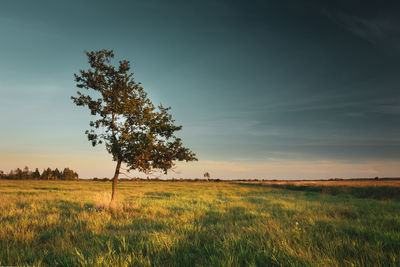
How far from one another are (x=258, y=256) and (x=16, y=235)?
550 centimetres

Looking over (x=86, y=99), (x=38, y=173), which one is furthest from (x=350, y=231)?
(x=38, y=173)

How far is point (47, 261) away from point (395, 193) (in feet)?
124

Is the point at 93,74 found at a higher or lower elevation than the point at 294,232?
higher

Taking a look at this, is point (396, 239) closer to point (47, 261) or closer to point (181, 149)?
point (47, 261)

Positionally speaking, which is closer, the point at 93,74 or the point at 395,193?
the point at 93,74

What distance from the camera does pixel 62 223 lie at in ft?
19.7

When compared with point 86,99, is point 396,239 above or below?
below

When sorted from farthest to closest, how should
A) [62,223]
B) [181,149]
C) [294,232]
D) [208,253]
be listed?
[181,149] → [62,223] → [294,232] → [208,253]

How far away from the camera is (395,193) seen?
26.0 m

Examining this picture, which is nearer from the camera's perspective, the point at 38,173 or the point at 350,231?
the point at 350,231

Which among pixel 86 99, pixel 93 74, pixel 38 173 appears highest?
pixel 93 74

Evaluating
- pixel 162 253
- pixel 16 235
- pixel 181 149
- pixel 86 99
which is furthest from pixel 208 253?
pixel 86 99

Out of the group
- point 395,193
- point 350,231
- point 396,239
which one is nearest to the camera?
point 396,239

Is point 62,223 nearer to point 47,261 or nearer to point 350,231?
point 47,261
